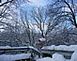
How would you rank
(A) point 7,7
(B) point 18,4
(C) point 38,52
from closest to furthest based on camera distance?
(C) point 38,52
(B) point 18,4
(A) point 7,7

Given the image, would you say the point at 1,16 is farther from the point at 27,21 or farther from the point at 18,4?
the point at 27,21

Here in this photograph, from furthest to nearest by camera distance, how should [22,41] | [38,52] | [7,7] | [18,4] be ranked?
[22,41] → [7,7] → [18,4] → [38,52]

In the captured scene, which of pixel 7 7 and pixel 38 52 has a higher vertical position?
pixel 7 7

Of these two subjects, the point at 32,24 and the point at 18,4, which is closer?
the point at 18,4

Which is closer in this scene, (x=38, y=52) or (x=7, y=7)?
(x=38, y=52)

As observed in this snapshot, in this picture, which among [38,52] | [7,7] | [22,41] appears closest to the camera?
[38,52]

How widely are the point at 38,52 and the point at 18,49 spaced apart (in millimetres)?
817

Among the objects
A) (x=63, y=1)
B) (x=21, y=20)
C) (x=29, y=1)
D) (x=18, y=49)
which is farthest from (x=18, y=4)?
(x=21, y=20)

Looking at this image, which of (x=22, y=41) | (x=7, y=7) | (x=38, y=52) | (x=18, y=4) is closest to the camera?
(x=38, y=52)

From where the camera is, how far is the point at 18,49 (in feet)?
22.8

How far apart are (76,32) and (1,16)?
25.0 ft

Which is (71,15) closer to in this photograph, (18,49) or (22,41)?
(18,49)

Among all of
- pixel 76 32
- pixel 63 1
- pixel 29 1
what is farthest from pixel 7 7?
pixel 76 32

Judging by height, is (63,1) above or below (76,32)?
above
